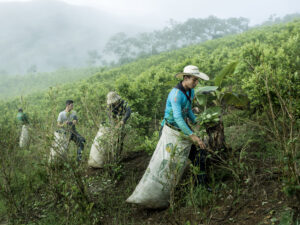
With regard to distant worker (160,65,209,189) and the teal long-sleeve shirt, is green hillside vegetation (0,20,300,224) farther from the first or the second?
the teal long-sleeve shirt

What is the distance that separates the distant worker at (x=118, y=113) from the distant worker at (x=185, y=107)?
1335 millimetres

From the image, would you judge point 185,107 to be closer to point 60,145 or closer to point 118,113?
point 118,113

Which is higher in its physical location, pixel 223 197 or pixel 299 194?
pixel 299 194

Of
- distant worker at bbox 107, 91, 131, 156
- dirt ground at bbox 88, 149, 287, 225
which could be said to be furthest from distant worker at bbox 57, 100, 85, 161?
dirt ground at bbox 88, 149, 287, 225

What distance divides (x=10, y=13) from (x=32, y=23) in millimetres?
24217

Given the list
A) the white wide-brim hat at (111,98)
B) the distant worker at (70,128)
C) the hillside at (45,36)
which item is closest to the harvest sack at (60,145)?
the distant worker at (70,128)

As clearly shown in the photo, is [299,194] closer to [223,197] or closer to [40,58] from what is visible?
[223,197]

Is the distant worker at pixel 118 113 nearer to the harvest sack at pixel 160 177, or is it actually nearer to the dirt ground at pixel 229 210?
the dirt ground at pixel 229 210

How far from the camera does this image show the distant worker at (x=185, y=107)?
9.29ft

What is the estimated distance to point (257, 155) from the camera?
3500mm

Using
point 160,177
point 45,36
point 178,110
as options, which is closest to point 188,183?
point 160,177

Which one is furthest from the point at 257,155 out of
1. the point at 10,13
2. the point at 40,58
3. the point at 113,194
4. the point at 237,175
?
the point at 10,13

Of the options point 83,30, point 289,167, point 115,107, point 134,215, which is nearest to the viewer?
point 289,167

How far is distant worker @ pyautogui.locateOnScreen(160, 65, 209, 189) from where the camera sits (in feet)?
9.29
